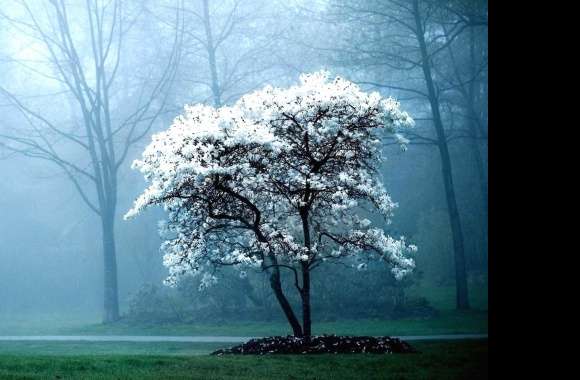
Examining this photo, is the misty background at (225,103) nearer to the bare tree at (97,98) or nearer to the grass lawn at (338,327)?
the bare tree at (97,98)

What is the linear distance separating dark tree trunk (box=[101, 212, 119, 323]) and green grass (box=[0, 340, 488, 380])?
10954 mm

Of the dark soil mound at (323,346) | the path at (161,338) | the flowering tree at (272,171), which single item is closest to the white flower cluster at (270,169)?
the flowering tree at (272,171)

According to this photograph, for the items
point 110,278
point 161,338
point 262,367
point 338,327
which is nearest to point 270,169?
point 262,367

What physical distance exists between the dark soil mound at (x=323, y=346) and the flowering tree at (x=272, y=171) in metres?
0.61

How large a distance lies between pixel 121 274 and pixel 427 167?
18436 mm

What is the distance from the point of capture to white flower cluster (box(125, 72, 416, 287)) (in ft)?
33.4

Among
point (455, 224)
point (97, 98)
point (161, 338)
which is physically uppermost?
point (97, 98)

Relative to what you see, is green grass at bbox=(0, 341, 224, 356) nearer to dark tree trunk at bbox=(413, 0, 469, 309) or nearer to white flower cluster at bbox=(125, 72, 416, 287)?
white flower cluster at bbox=(125, 72, 416, 287)

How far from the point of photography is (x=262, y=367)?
884 cm

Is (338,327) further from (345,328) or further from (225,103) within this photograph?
(225,103)

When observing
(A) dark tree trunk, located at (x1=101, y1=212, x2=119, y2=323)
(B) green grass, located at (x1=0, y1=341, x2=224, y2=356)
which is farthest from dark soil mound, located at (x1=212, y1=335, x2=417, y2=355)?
(A) dark tree trunk, located at (x1=101, y1=212, x2=119, y2=323)

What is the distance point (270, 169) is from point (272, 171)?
10cm

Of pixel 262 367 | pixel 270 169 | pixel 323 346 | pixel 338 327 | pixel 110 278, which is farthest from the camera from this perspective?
pixel 110 278

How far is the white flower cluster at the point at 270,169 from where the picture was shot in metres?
10.2
